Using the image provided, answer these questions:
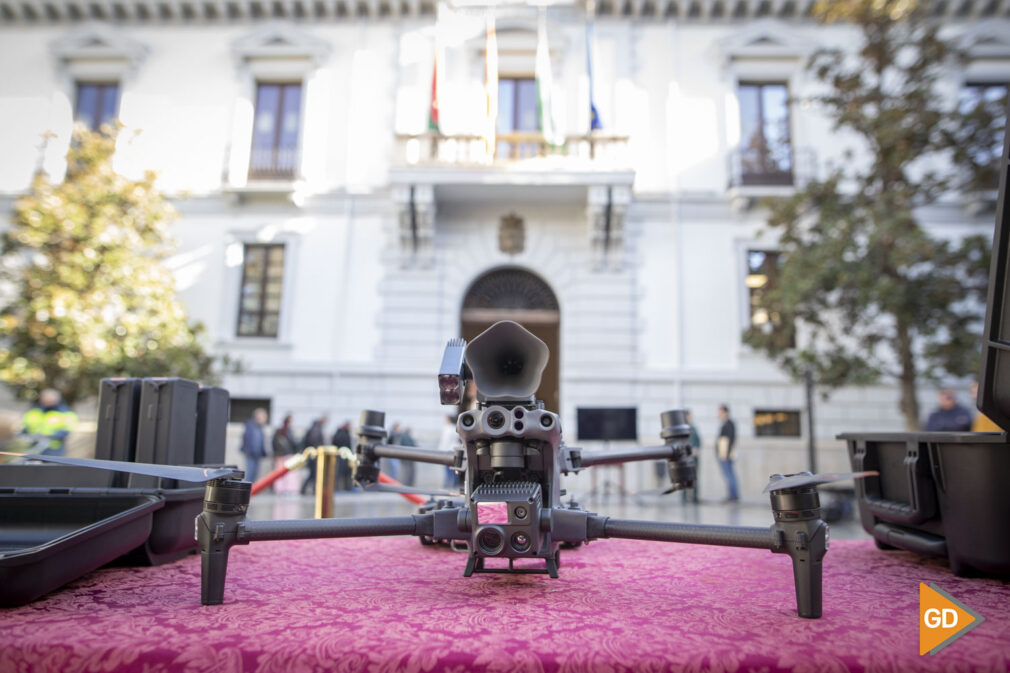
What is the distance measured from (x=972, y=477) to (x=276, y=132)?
48.5 ft

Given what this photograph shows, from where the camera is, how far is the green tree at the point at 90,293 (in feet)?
34.9

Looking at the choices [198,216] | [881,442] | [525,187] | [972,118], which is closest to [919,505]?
[881,442]

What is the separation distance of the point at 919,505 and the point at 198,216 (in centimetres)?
1438

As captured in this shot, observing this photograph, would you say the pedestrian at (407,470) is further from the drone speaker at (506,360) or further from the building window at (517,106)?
the drone speaker at (506,360)

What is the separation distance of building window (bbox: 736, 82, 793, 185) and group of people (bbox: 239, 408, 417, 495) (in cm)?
932

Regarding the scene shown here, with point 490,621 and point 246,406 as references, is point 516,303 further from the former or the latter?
point 490,621

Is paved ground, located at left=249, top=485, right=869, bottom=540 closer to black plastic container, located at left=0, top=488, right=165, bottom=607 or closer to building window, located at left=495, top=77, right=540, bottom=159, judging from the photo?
black plastic container, located at left=0, top=488, right=165, bottom=607

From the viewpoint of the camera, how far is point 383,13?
14.5 m

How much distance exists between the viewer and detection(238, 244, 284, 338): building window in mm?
13586

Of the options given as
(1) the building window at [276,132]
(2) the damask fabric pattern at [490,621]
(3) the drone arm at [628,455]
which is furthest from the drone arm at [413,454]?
(1) the building window at [276,132]

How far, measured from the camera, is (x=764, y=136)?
13797 mm

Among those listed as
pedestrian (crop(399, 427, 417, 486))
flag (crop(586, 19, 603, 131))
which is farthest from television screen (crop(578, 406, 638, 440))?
flag (crop(586, 19, 603, 131))

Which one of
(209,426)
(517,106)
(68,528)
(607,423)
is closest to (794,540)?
(68,528)

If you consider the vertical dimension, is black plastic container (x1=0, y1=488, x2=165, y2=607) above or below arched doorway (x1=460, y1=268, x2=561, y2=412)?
below
